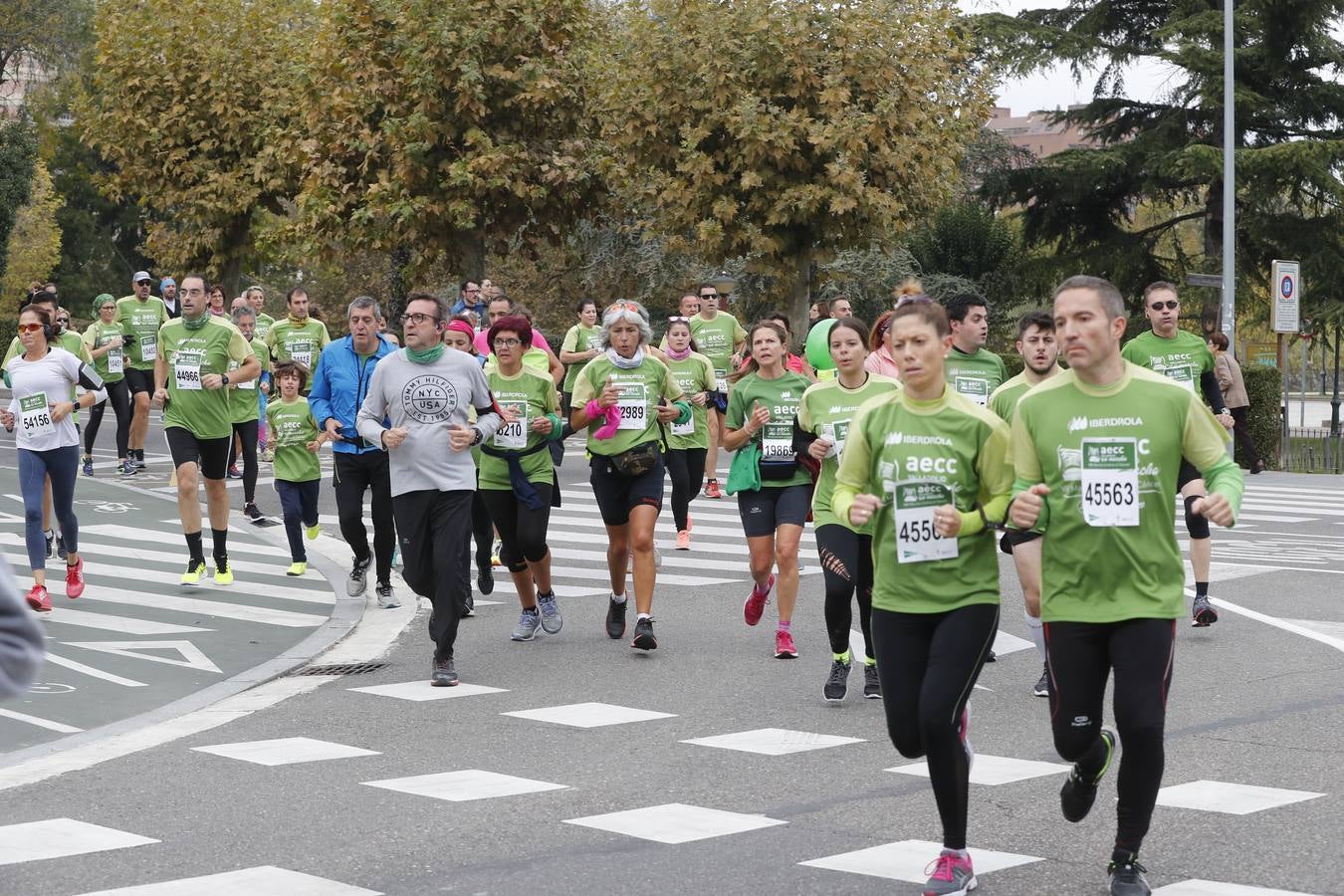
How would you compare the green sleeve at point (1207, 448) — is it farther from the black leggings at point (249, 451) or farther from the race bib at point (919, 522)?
the black leggings at point (249, 451)

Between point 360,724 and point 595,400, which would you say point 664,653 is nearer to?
point 595,400

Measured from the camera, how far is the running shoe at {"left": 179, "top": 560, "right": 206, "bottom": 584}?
13.5 metres

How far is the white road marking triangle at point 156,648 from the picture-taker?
10.4 meters

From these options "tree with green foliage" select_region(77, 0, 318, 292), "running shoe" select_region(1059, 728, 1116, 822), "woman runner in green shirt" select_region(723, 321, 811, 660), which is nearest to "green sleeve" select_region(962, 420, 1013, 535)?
"running shoe" select_region(1059, 728, 1116, 822)

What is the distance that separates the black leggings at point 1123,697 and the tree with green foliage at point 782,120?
2289 cm

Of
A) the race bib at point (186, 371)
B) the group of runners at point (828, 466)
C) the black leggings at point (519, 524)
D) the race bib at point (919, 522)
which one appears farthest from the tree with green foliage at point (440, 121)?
the race bib at point (919, 522)

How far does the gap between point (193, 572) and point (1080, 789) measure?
921cm

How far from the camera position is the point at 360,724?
27.9 ft

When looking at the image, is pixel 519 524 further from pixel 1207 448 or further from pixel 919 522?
pixel 1207 448

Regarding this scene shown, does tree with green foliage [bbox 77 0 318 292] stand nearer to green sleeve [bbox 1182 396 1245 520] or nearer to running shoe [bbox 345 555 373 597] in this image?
running shoe [bbox 345 555 373 597]

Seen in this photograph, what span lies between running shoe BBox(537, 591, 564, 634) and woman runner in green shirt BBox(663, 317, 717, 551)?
8.11 feet

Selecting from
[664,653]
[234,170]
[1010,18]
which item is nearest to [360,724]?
[664,653]

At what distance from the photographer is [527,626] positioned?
11234mm

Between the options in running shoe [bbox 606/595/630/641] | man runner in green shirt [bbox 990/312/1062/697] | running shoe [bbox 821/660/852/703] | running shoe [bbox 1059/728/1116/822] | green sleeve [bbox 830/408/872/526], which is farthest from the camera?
running shoe [bbox 606/595/630/641]
